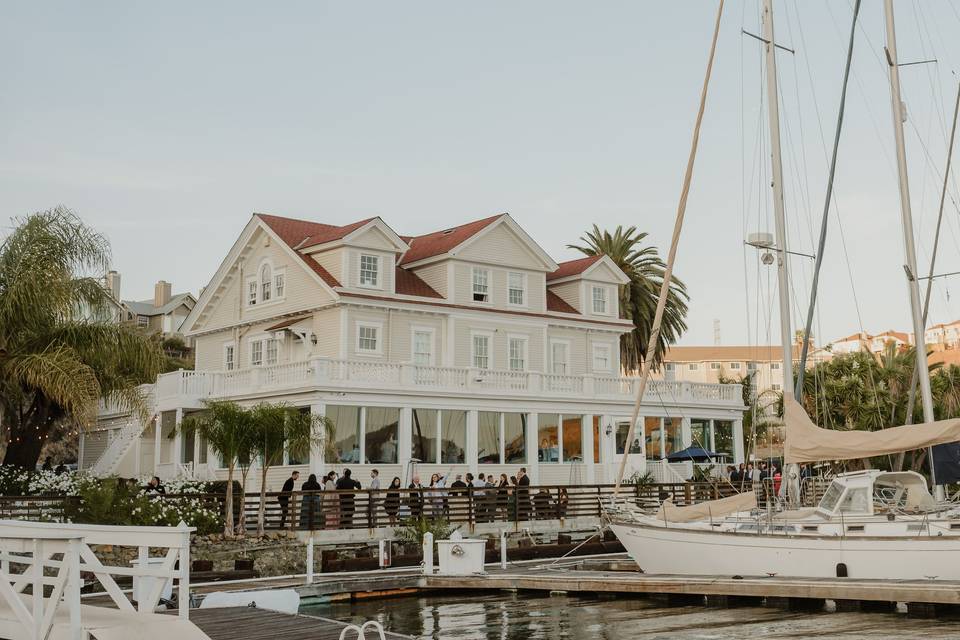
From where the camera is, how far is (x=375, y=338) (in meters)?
38.5

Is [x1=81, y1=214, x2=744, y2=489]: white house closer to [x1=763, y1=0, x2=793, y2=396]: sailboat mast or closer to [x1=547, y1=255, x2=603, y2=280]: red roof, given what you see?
[x1=547, y1=255, x2=603, y2=280]: red roof

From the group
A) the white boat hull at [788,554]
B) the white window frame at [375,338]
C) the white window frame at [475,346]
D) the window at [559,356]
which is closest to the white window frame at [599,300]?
the window at [559,356]

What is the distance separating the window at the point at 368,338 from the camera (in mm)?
38000

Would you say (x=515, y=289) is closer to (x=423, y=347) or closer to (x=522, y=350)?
(x=522, y=350)

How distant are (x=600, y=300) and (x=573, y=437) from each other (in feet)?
27.1

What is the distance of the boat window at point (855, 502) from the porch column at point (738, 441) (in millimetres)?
24929

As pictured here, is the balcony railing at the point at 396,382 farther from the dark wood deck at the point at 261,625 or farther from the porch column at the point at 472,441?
the dark wood deck at the point at 261,625

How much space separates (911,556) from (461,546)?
343 inches

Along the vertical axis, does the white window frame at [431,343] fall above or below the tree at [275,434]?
above

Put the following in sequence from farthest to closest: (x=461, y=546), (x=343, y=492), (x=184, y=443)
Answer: (x=184, y=443), (x=343, y=492), (x=461, y=546)

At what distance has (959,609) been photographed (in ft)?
54.9

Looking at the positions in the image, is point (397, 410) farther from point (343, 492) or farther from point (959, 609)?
point (959, 609)

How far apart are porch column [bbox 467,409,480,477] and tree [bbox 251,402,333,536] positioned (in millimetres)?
9529

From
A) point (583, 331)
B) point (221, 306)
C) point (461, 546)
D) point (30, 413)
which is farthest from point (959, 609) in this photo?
point (221, 306)
